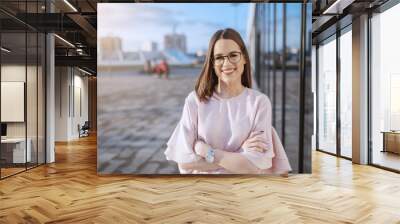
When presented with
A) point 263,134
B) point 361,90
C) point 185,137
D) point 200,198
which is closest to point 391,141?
point 361,90

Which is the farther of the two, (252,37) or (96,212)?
(252,37)

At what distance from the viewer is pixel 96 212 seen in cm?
405

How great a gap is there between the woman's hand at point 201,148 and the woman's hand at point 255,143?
572 millimetres

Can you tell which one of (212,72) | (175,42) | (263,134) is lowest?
(263,134)

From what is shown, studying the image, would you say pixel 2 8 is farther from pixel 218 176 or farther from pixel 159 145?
pixel 218 176

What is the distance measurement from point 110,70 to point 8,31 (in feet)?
5.81

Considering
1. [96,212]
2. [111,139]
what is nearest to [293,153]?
[111,139]

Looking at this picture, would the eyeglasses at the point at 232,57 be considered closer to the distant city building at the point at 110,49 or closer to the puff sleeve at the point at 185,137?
the puff sleeve at the point at 185,137

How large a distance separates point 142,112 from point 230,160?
5.12ft

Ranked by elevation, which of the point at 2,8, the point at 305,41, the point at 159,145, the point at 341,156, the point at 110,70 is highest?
the point at 2,8

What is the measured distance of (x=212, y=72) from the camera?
590 centimetres

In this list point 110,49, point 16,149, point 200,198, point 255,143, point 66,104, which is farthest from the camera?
point 66,104

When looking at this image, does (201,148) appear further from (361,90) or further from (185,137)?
(361,90)

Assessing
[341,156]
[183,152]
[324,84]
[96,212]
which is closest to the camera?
[96,212]
